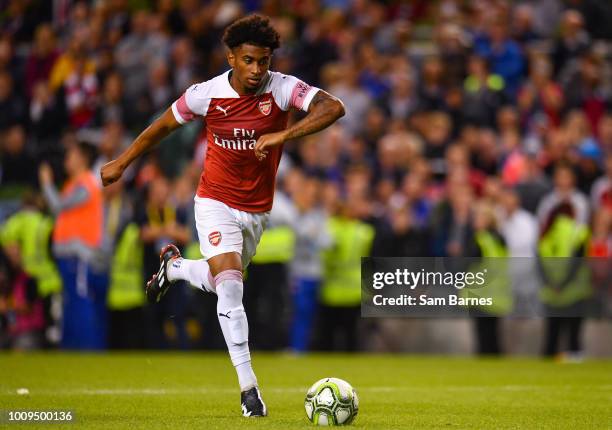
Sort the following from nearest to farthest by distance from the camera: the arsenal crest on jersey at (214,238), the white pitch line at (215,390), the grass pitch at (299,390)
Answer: the grass pitch at (299,390) → the arsenal crest on jersey at (214,238) → the white pitch line at (215,390)

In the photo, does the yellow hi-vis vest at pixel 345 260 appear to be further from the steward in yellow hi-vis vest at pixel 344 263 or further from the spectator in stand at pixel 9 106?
the spectator in stand at pixel 9 106

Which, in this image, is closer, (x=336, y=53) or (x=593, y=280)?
(x=593, y=280)

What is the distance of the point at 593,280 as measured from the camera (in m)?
15.8

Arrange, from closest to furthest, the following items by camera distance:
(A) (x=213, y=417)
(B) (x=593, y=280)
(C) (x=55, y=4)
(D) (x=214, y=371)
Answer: (A) (x=213, y=417), (D) (x=214, y=371), (B) (x=593, y=280), (C) (x=55, y=4)

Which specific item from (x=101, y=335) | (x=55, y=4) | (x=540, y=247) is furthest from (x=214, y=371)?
(x=55, y=4)

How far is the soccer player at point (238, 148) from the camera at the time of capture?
857cm

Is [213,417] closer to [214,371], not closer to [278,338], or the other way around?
[214,371]

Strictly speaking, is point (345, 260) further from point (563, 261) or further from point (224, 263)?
point (224, 263)

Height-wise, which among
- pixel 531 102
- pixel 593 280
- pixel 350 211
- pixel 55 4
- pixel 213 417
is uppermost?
pixel 55 4

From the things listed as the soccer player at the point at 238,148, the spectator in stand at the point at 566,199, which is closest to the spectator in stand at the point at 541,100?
the spectator in stand at the point at 566,199

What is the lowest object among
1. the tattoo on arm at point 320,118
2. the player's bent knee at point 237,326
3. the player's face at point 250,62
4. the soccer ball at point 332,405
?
the soccer ball at point 332,405

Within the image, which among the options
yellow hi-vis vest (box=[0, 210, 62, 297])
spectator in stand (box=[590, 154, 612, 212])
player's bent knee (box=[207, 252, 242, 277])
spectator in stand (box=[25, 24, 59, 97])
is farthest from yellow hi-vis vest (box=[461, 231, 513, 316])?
spectator in stand (box=[25, 24, 59, 97])

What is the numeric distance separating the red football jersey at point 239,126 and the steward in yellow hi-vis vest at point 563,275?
7209mm

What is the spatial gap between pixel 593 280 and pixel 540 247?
1.04m
